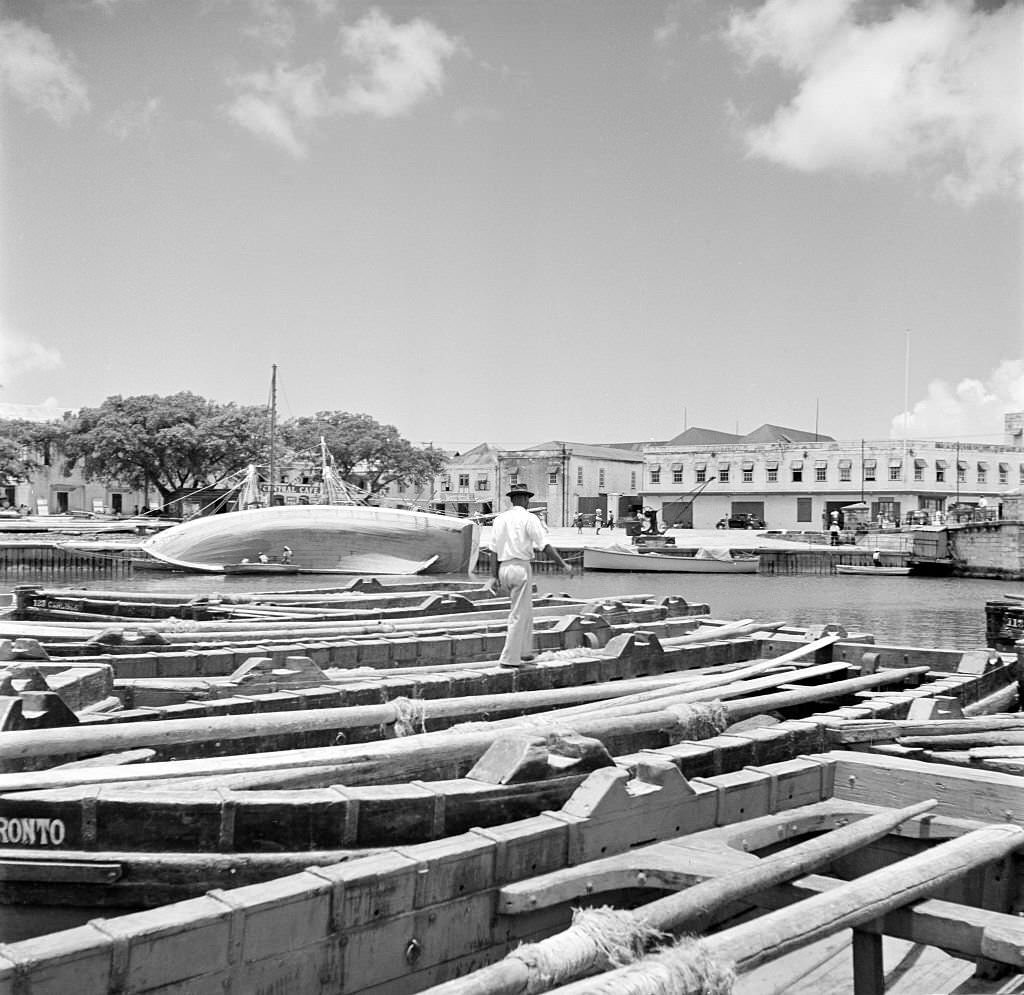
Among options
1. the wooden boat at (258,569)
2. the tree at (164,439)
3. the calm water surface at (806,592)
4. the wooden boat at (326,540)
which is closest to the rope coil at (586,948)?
the calm water surface at (806,592)

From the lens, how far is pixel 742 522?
83.6 metres

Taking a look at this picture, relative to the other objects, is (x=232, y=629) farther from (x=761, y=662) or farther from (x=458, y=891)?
(x=458, y=891)

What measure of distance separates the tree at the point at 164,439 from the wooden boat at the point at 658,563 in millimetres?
29425

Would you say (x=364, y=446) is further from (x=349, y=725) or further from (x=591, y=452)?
(x=349, y=725)

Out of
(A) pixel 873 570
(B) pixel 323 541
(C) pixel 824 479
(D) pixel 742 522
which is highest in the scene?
(C) pixel 824 479

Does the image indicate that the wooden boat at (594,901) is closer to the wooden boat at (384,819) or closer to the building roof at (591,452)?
the wooden boat at (384,819)

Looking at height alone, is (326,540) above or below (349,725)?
above

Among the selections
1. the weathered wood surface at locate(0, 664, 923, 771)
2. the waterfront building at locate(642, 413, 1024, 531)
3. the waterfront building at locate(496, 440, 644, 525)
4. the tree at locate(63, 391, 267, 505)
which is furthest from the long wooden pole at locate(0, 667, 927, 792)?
the waterfront building at locate(496, 440, 644, 525)

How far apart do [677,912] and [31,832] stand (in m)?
2.68

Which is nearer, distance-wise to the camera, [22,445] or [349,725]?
[349,725]

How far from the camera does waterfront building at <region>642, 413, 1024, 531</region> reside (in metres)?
80.3

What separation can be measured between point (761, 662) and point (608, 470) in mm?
85378

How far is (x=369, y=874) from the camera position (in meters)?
4.11

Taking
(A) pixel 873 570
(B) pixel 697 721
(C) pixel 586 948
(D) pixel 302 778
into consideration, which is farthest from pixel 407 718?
(A) pixel 873 570
